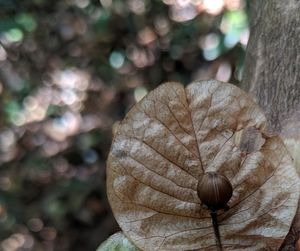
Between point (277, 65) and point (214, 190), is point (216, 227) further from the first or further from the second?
point (277, 65)

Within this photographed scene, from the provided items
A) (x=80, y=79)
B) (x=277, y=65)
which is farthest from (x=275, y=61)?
(x=80, y=79)

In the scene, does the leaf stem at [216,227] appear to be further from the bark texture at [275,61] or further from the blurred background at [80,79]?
the blurred background at [80,79]

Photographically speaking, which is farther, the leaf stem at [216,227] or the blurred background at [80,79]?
the blurred background at [80,79]

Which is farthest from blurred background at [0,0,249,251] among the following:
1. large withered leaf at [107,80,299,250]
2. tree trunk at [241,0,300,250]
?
large withered leaf at [107,80,299,250]

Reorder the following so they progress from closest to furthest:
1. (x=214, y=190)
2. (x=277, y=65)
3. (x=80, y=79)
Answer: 1. (x=214, y=190)
2. (x=277, y=65)
3. (x=80, y=79)

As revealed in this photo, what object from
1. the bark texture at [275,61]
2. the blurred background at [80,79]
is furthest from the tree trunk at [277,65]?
the blurred background at [80,79]

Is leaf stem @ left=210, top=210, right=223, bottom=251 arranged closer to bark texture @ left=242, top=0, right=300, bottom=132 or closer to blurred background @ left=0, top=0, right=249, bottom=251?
bark texture @ left=242, top=0, right=300, bottom=132
